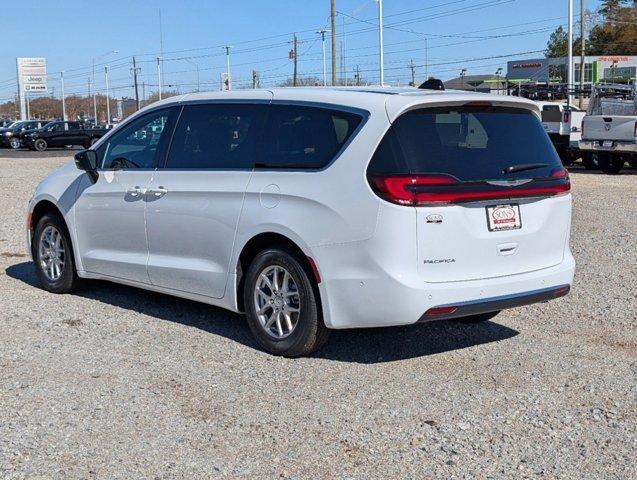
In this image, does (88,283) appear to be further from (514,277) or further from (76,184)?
(514,277)

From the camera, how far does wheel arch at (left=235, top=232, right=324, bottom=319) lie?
18.9 ft

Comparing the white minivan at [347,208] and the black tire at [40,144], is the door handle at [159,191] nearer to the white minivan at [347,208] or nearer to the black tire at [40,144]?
the white minivan at [347,208]

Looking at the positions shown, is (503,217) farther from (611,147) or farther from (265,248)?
(611,147)

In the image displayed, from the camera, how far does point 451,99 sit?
5.66 m

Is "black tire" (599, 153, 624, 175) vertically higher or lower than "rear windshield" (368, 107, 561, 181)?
lower

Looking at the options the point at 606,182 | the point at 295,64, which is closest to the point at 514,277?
the point at 606,182

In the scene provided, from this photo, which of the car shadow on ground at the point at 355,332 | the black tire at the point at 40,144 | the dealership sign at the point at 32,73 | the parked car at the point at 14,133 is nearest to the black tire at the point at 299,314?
the car shadow on ground at the point at 355,332

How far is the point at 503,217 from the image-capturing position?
18.7 ft

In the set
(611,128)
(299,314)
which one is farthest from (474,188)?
(611,128)

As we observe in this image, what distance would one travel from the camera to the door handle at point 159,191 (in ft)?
22.4

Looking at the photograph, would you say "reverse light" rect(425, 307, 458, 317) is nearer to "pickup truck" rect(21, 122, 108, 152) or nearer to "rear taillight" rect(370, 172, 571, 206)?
"rear taillight" rect(370, 172, 571, 206)

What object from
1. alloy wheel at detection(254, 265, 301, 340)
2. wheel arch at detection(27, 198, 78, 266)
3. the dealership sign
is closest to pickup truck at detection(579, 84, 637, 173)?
wheel arch at detection(27, 198, 78, 266)

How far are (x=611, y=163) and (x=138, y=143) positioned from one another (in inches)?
751

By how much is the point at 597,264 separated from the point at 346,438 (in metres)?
5.73
